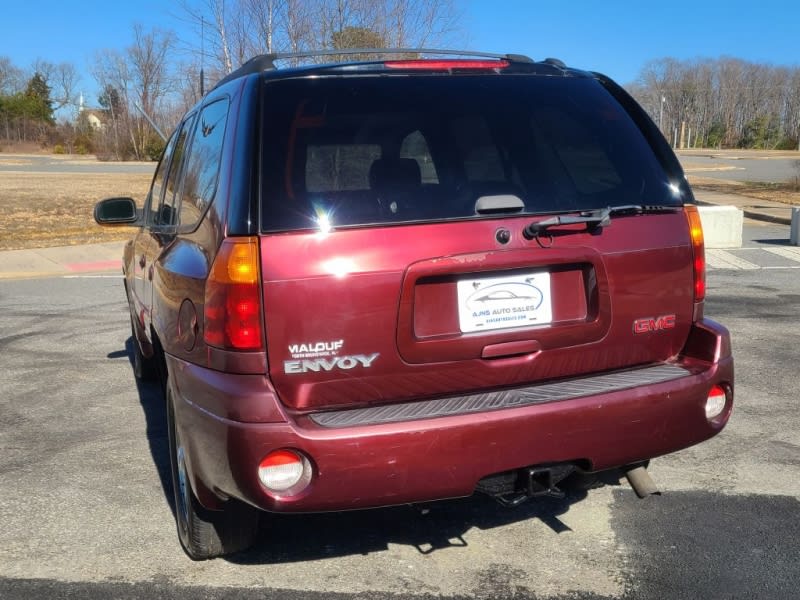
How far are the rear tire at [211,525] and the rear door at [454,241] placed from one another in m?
0.76

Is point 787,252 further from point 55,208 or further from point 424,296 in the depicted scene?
point 55,208

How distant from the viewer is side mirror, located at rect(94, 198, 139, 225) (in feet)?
16.3

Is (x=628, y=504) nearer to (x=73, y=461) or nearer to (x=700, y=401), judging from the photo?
(x=700, y=401)

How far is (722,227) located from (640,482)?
1097 cm

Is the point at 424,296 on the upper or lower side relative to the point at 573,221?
lower

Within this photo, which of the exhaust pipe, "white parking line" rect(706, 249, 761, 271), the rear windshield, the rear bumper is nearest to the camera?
the rear bumper

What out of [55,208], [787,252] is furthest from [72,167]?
[787,252]

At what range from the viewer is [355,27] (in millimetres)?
16031

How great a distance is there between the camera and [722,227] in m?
13.4

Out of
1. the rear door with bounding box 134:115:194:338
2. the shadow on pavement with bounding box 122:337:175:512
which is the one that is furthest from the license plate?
the shadow on pavement with bounding box 122:337:175:512

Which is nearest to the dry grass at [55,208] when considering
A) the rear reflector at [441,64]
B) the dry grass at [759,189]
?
the rear reflector at [441,64]

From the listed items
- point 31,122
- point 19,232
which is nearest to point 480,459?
point 19,232

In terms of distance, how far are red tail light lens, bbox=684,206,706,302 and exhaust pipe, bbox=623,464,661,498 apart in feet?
2.48

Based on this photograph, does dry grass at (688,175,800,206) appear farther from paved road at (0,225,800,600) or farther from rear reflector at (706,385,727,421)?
rear reflector at (706,385,727,421)
